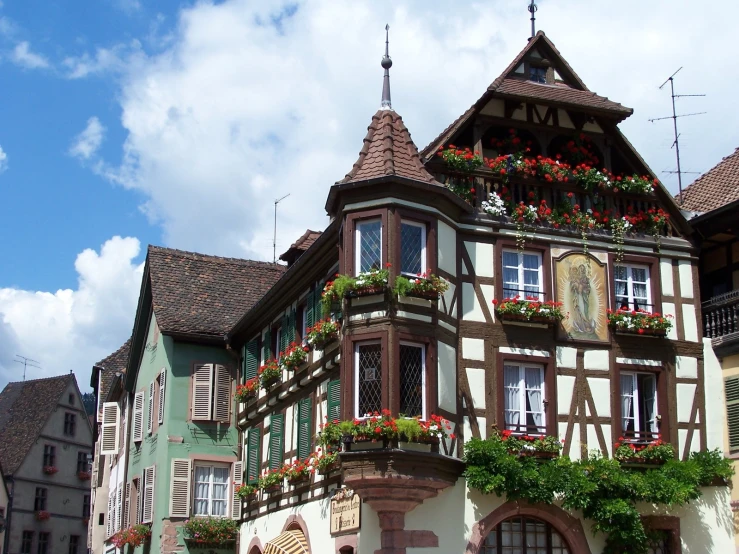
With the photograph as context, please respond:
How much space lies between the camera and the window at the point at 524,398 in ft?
68.5

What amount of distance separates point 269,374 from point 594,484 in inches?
352

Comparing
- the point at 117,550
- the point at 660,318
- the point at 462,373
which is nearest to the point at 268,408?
the point at 462,373

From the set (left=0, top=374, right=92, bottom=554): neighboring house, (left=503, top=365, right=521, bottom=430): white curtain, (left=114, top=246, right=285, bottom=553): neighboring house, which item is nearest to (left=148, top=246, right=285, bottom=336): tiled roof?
(left=114, top=246, right=285, bottom=553): neighboring house

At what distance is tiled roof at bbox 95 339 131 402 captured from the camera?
4456cm

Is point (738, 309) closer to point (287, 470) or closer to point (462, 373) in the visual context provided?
point (462, 373)

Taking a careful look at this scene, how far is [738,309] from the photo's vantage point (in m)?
22.2

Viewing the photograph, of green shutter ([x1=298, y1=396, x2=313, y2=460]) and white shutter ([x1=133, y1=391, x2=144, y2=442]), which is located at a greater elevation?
white shutter ([x1=133, y1=391, x2=144, y2=442])

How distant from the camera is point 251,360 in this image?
2908 cm

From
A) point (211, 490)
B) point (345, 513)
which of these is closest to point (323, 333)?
point (345, 513)

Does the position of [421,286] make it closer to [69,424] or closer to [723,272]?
[723,272]

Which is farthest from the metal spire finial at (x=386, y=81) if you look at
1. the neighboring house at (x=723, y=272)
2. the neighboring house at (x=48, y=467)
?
the neighboring house at (x=48, y=467)

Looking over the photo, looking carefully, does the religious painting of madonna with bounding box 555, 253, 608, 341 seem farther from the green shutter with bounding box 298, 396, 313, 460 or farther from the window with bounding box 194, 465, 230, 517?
the window with bounding box 194, 465, 230, 517

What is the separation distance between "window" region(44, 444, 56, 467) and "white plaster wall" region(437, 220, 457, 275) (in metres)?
40.5

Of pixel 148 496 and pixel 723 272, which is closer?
pixel 723 272
